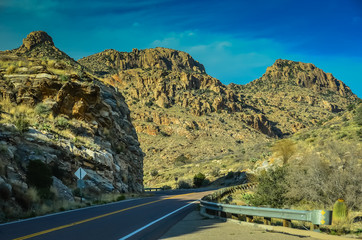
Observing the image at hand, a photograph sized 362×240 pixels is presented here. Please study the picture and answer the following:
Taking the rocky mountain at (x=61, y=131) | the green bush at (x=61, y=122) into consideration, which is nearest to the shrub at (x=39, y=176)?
the rocky mountain at (x=61, y=131)

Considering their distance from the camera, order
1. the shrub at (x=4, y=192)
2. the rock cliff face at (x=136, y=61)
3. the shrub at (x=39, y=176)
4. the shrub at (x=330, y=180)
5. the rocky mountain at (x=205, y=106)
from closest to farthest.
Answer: the shrub at (x=330, y=180)
the shrub at (x=4, y=192)
the shrub at (x=39, y=176)
the rocky mountain at (x=205, y=106)
the rock cliff face at (x=136, y=61)

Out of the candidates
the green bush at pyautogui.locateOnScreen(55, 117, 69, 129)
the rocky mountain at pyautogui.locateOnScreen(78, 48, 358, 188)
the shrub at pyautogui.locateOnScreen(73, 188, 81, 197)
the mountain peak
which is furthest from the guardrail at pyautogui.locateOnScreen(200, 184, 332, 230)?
the mountain peak

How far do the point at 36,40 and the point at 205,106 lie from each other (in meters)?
52.6

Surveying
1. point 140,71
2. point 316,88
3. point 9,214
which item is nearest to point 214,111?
point 140,71

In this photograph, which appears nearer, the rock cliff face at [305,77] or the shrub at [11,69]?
the shrub at [11,69]

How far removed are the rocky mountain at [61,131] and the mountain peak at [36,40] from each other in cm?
5659

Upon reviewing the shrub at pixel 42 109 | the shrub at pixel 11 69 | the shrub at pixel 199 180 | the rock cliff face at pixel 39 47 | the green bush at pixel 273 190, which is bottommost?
the shrub at pixel 199 180

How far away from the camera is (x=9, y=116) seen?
831 inches

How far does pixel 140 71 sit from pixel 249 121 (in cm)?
4974

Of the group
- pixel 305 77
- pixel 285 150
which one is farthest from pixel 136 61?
pixel 285 150

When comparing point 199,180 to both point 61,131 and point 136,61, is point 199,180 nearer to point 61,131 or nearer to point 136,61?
point 61,131

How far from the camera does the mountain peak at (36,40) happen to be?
8038 centimetres

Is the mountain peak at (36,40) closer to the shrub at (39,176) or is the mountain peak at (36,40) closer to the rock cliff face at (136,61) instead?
the rock cliff face at (136,61)

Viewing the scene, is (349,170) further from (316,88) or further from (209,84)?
(316,88)
